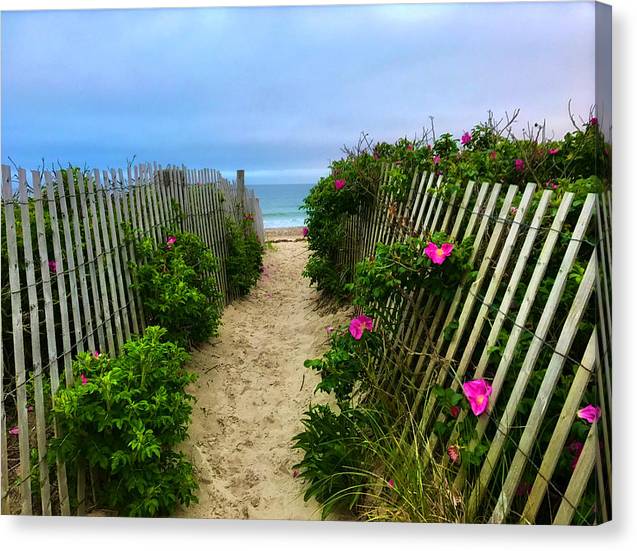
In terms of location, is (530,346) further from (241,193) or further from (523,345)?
(241,193)

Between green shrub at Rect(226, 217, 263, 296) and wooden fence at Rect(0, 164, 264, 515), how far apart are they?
130 centimetres

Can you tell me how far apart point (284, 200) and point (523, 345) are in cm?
416

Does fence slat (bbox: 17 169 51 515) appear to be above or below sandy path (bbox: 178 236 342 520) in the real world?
above

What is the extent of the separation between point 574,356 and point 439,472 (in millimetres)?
628

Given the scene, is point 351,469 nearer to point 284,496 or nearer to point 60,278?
point 284,496

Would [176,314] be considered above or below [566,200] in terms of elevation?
below

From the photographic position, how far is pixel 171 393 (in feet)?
7.63

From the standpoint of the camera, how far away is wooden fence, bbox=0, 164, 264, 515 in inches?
79.7

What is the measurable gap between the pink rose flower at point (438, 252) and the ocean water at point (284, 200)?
5.25 ft

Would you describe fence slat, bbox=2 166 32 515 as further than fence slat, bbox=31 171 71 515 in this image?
No

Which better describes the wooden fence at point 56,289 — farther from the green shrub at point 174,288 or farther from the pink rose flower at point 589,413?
the pink rose flower at point 589,413

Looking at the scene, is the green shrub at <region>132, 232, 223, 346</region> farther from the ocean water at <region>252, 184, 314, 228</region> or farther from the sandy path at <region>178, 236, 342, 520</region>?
the ocean water at <region>252, 184, 314, 228</region>

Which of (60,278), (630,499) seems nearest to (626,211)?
(630,499)

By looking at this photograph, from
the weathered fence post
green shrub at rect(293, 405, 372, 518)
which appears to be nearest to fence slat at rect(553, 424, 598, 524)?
green shrub at rect(293, 405, 372, 518)
